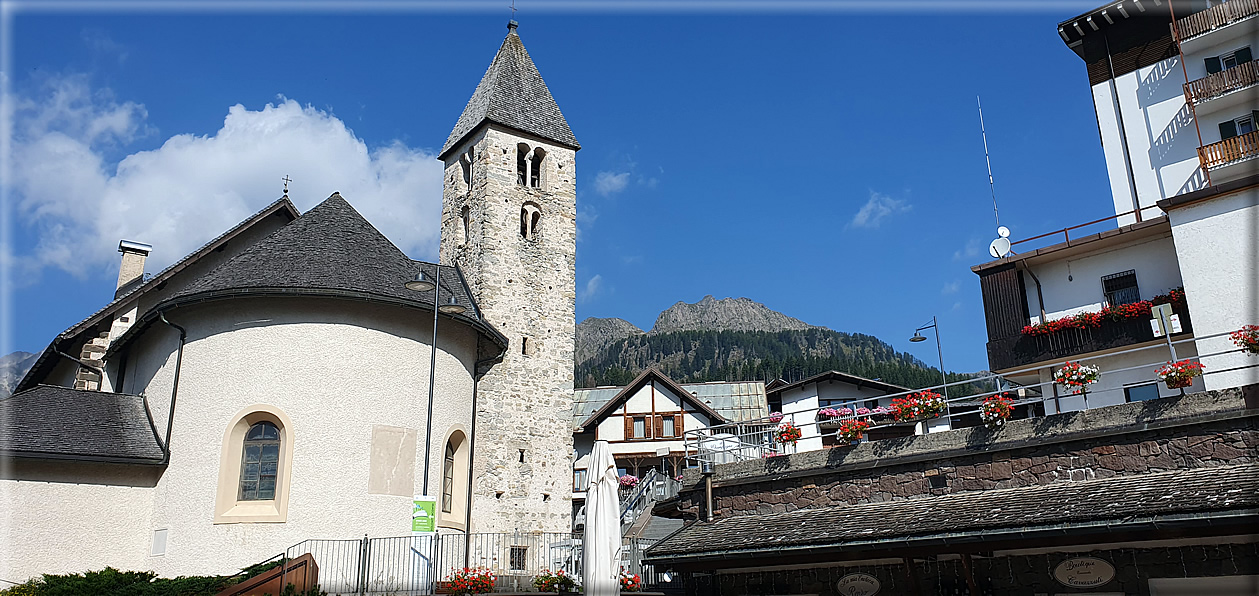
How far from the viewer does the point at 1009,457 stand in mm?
13195

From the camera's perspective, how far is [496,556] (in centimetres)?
2550

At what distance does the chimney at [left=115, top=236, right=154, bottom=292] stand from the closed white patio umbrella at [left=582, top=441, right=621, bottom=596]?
890 inches

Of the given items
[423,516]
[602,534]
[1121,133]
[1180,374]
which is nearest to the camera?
[1180,374]

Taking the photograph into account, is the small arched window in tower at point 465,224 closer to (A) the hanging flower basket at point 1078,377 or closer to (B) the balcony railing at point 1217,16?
(A) the hanging flower basket at point 1078,377

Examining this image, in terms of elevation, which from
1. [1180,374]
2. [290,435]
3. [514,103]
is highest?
[514,103]

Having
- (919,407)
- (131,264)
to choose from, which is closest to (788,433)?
(919,407)

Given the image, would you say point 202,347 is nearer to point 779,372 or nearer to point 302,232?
point 302,232

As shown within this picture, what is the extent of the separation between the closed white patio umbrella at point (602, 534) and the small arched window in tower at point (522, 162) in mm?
19033

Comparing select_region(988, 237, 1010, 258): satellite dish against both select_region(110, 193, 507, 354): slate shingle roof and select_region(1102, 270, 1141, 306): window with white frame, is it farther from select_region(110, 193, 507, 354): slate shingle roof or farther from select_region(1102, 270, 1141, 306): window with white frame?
select_region(110, 193, 507, 354): slate shingle roof

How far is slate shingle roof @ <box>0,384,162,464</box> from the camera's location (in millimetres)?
18188

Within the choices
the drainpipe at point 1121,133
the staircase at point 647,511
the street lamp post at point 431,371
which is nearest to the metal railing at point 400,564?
the street lamp post at point 431,371

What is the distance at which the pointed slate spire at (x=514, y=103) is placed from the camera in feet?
109

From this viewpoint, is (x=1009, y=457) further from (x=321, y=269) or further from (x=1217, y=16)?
(x=1217, y=16)

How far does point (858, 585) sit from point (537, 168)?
23354 millimetres
